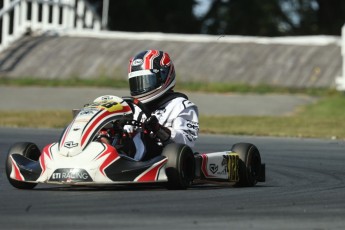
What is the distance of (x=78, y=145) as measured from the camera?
864cm

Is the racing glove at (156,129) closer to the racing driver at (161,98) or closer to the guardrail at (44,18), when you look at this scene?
the racing driver at (161,98)

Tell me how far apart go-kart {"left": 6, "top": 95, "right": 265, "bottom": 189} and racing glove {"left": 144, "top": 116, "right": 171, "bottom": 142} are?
12 centimetres

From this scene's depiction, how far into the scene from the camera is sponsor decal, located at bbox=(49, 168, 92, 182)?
8.51 meters

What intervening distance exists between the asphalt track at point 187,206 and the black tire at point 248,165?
127mm

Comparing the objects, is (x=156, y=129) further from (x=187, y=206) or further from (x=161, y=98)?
(x=187, y=206)

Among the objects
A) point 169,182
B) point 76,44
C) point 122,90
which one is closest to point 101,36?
point 76,44

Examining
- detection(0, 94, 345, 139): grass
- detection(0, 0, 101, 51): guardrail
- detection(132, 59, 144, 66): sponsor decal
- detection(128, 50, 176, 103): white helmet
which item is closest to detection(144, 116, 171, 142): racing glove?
detection(128, 50, 176, 103): white helmet

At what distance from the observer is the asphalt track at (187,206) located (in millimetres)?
6715

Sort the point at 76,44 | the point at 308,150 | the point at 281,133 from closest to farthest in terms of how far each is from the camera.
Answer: the point at 308,150 → the point at 281,133 → the point at 76,44

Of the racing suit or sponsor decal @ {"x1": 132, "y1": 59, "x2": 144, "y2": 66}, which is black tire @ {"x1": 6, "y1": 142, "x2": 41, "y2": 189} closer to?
the racing suit

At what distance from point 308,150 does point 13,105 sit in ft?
33.6

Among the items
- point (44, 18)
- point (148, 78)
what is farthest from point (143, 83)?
point (44, 18)

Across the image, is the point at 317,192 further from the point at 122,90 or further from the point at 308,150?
the point at 122,90

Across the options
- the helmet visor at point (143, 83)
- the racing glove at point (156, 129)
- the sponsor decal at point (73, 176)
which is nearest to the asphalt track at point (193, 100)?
the helmet visor at point (143, 83)
